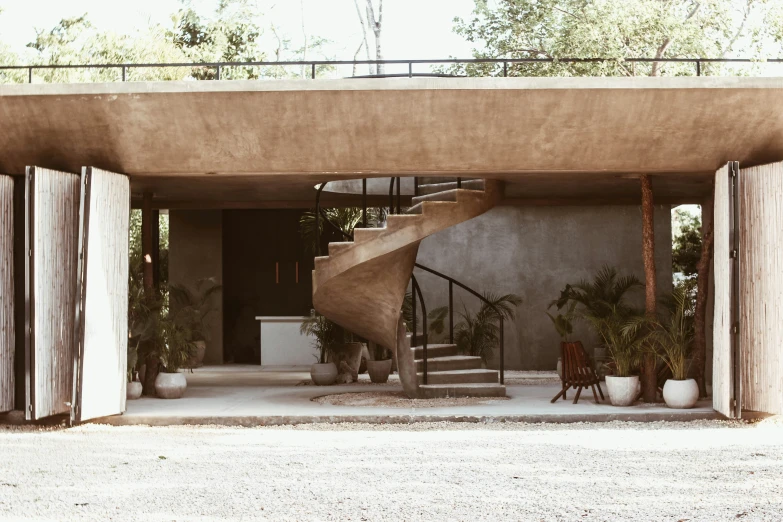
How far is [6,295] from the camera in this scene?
8391 mm

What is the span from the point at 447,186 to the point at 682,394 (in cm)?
342

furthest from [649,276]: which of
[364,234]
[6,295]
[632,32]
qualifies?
[632,32]

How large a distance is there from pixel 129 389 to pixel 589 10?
1189cm

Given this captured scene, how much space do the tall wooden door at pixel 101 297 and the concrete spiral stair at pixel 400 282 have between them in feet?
6.83

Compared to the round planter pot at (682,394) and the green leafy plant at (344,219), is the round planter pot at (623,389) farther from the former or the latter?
the green leafy plant at (344,219)

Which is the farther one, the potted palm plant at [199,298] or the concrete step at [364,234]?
the potted palm plant at [199,298]

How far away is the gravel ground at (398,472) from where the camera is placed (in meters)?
4.93

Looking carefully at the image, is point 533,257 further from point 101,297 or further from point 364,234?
point 101,297

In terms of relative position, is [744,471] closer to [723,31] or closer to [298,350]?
[298,350]

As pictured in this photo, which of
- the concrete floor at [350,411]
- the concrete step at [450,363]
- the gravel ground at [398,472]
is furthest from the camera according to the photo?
the concrete step at [450,363]

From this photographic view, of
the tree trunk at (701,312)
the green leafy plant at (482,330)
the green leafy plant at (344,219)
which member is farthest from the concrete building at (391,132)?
the green leafy plant at (482,330)

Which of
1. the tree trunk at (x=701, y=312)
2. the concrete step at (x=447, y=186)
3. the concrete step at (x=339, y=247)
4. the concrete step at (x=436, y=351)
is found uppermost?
the concrete step at (x=447, y=186)

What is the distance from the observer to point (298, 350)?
51.4ft

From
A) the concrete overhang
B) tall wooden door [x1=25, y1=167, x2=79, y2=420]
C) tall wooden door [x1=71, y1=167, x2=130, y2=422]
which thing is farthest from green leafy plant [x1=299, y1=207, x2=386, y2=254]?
tall wooden door [x1=25, y1=167, x2=79, y2=420]
